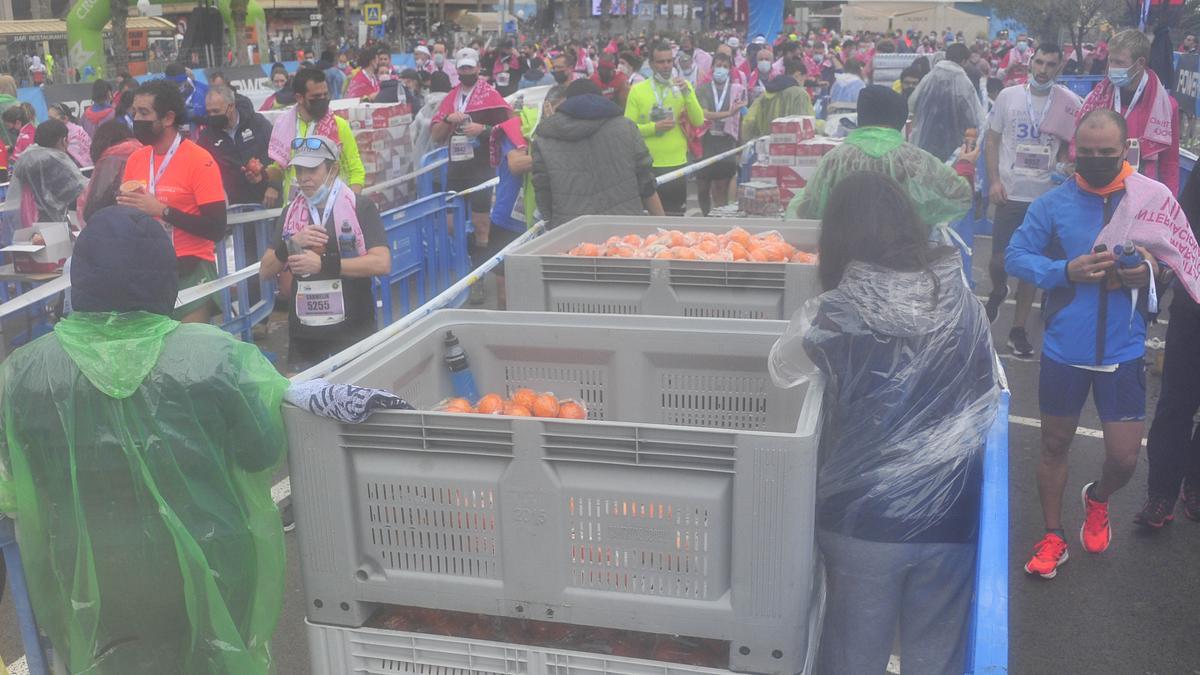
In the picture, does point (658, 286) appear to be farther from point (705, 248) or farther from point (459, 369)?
point (459, 369)

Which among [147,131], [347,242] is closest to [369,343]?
[347,242]

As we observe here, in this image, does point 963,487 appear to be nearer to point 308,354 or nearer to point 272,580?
point 272,580

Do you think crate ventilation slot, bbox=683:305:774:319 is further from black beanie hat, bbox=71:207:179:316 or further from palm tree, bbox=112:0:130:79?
palm tree, bbox=112:0:130:79

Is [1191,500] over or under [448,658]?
under

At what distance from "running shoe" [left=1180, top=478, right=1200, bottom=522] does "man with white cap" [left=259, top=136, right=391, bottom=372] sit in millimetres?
4024

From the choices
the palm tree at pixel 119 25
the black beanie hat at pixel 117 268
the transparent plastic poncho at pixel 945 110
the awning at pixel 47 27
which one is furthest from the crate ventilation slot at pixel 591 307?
the awning at pixel 47 27

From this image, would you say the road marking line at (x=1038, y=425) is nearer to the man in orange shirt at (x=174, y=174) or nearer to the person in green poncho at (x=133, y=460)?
the man in orange shirt at (x=174, y=174)

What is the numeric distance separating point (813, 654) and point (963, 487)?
0.59 metres

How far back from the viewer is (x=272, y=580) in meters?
3.04

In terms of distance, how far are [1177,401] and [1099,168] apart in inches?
54.6

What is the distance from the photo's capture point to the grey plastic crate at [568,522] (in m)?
2.40

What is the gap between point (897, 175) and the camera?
19.1 feet

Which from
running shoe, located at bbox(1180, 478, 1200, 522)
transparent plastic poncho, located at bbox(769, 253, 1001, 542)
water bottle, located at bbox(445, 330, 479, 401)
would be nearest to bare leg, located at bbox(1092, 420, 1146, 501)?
running shoe, located at bbox(1180, 478, 1200, 522)

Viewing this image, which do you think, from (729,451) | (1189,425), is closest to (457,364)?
(729,451)
